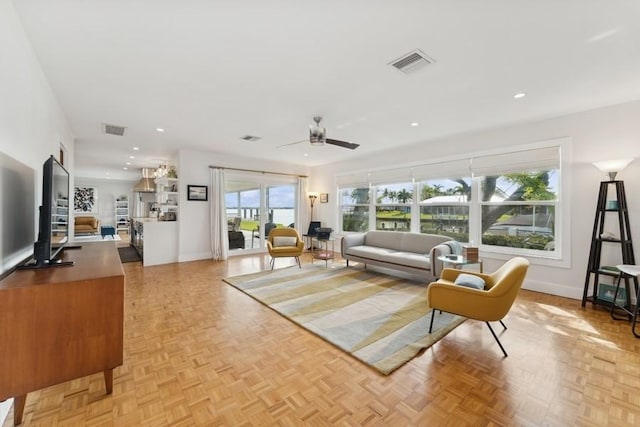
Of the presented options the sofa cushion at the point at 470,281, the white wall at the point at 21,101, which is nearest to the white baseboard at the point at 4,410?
the white wall at the point at 21,101

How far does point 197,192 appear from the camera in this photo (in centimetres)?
623

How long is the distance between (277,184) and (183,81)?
4878 millimetres

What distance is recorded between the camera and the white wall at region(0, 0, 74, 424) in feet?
5.54

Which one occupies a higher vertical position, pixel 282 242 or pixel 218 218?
pixel 218 218

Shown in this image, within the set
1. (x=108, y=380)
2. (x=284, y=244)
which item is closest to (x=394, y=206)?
(x=284, y=244)

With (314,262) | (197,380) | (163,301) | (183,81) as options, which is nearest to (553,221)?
(314,262)

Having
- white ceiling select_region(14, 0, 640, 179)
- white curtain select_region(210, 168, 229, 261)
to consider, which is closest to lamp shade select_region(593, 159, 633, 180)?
white ceiling select_region(14, 0, 640, 179)

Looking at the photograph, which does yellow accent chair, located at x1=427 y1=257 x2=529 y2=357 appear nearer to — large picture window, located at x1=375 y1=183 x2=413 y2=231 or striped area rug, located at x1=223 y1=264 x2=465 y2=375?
striped area rug, located at x1=223 y1=264 x2=465 y2=375

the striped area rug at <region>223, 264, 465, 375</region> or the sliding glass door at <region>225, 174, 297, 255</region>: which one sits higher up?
the sliding glass door at <region>225, 174, 297, 255</region>

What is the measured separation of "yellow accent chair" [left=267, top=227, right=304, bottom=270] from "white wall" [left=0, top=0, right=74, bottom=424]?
11.4 ft

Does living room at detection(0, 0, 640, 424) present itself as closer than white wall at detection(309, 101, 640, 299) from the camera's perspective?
Yes

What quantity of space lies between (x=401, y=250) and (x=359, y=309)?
7.41 ft

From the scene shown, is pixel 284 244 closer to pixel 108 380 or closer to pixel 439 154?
pixel 439 154

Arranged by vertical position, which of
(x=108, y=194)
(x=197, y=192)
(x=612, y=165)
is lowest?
(x=197, y=192)
